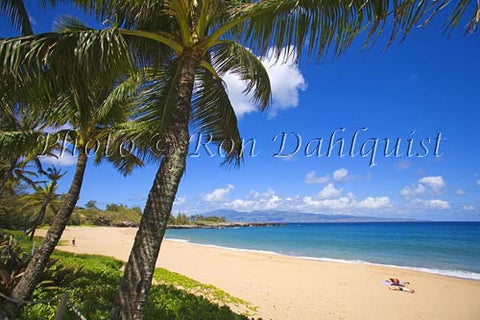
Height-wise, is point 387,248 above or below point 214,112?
below

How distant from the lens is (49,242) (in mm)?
5742

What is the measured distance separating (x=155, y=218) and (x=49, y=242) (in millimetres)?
3952

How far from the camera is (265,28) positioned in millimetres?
3326

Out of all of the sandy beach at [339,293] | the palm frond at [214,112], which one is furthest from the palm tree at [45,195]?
the palm frond at [214,112]

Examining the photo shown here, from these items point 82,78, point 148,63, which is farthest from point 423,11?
point 148,63

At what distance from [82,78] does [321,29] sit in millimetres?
2452

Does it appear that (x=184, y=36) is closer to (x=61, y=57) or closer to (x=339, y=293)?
(x=61, y=57)

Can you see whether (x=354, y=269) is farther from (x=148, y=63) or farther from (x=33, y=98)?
(x=33, y=98)

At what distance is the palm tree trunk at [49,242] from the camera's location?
5.40 metres

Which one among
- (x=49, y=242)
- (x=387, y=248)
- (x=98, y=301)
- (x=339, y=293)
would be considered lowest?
(x=339, y=293)

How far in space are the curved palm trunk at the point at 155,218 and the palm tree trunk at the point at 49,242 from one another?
3.60m

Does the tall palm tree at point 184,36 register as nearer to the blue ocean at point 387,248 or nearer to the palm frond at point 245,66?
the palm frond at point 245,66

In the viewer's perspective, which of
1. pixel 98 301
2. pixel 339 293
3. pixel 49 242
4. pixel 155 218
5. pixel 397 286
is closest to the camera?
pixel 155 218

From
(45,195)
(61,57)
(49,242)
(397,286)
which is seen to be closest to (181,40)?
(61,57)
